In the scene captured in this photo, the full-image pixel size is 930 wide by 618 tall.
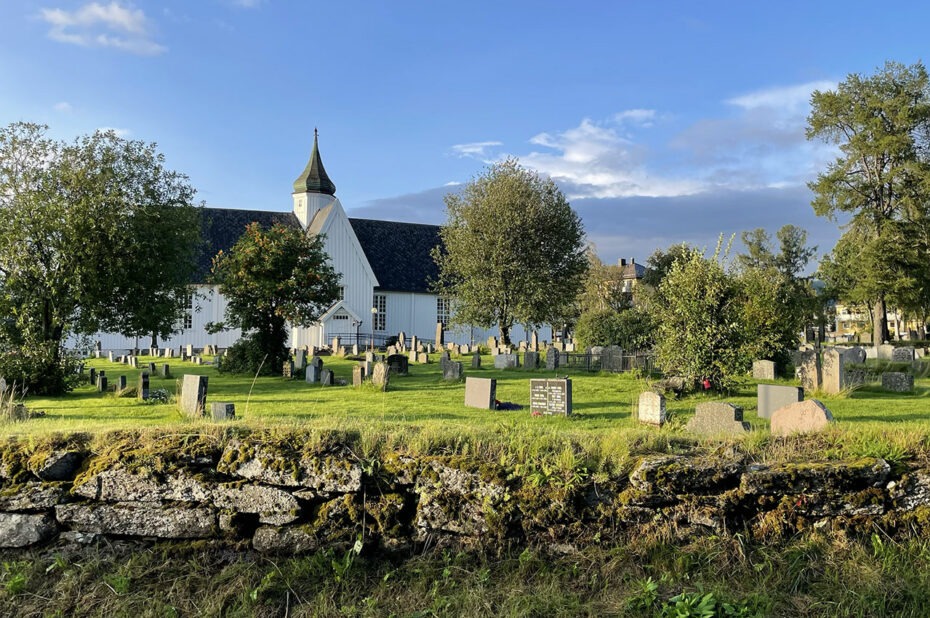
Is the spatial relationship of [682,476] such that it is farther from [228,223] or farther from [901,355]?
[228,223]

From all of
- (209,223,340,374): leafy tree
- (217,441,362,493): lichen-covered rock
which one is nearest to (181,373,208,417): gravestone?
(217,441,362,493): lichen-covered rock

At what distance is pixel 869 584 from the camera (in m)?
5.68

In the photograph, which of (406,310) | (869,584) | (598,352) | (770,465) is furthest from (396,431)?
(406,310)

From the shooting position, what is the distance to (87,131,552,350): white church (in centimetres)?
4541

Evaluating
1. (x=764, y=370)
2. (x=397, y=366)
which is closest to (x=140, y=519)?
(x=397, y=366)

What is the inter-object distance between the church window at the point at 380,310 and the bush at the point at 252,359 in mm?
26267

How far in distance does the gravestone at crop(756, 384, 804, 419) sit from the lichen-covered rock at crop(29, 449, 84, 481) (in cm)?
1000

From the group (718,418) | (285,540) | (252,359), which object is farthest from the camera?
(252,359)

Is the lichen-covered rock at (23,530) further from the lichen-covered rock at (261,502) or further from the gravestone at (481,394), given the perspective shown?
the gravestone at (481,394)

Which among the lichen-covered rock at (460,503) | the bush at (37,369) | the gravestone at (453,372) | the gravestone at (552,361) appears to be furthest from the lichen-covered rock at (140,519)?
the gravestone at (552,361)

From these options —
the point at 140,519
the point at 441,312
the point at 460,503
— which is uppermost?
the point at 441,312

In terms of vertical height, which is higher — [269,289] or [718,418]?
[269,289]

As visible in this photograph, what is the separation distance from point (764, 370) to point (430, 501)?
15.9m

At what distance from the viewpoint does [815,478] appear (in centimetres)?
630
